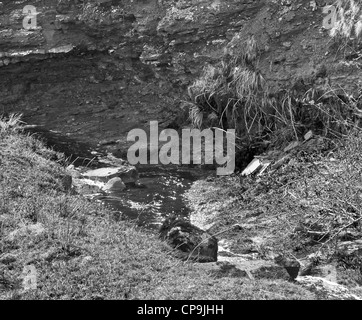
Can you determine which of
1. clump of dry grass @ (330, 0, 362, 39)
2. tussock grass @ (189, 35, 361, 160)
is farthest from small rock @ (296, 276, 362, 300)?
clump of dry grass @ (330, 0, 362, 39)

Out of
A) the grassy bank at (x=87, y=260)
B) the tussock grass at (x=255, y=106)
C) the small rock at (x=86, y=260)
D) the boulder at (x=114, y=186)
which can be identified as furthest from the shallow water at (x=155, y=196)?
the small rock at (x=86, y=260)

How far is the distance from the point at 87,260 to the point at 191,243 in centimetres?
145

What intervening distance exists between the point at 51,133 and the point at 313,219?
8.64 m

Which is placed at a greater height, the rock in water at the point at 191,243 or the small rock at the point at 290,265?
the rock in water at the point at 191,243

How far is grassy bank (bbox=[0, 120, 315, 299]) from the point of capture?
5.54m

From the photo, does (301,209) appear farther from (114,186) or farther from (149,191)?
(114,186)

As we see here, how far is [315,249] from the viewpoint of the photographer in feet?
24.6

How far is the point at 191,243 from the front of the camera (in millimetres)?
7098
